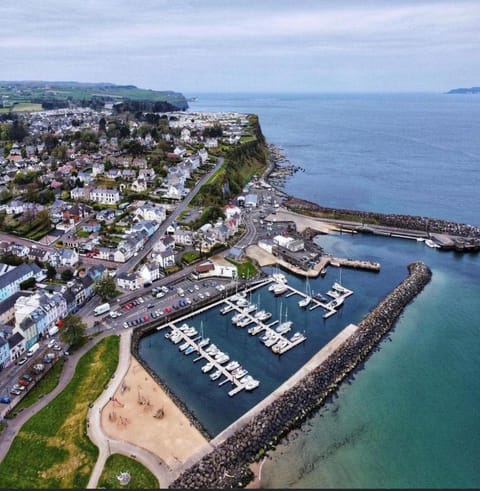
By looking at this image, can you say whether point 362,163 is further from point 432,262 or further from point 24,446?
point 24,446

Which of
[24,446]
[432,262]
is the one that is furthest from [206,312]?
[432,262]

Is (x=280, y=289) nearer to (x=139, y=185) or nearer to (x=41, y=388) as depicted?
(x=41, y=388)

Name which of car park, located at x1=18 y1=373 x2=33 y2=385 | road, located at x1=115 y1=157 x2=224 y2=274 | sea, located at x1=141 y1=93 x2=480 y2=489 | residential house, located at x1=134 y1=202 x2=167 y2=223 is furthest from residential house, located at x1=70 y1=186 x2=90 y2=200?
car park, located at x1=18 y1=373 x2=33 y2=385

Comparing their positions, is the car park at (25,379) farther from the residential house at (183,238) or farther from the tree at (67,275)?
the residential house at (183,238)

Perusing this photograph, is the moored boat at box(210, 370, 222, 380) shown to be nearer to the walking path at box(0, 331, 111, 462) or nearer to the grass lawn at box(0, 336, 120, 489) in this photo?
the grass lawn at box(0, 336, 120, 489)

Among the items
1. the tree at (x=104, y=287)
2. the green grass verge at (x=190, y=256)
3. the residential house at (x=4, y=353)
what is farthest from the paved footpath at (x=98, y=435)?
the green grass verge at (x=190, y=256)

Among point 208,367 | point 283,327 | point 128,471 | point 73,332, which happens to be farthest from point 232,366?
point 73,332
